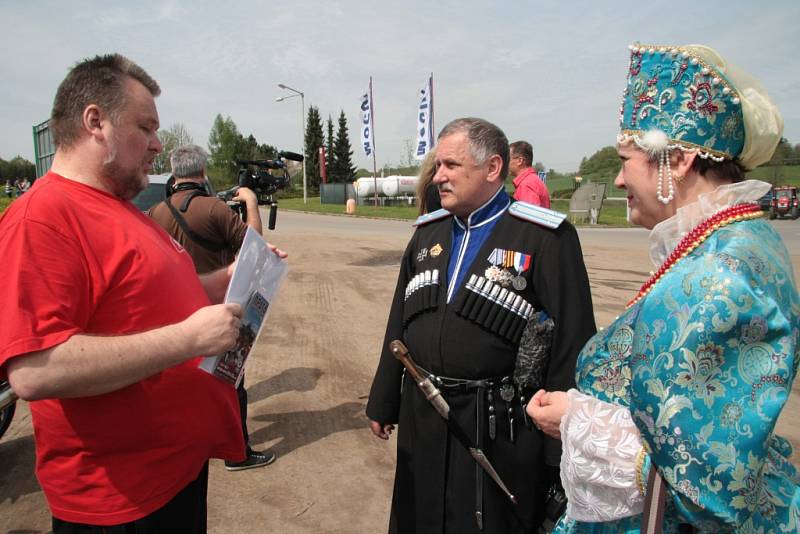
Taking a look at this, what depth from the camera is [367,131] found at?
27922mm

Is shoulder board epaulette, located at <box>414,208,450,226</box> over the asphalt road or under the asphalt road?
over

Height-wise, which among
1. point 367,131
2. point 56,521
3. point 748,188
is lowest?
point 56,521

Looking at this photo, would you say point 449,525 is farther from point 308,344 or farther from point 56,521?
point 308,344

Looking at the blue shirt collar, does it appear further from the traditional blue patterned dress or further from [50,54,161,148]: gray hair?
[50,54,161,148]: gray hair

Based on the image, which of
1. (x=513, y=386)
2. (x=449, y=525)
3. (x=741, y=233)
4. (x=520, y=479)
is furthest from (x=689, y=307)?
(x=449, y=525)

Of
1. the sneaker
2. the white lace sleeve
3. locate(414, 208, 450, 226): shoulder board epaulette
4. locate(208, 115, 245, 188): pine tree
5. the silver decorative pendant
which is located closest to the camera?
the white lace sleeve

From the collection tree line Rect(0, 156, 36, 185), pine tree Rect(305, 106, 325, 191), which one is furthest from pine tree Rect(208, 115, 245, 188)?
tree line Rect(0, 156, 36, 185)

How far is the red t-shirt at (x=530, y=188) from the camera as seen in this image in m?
5.56

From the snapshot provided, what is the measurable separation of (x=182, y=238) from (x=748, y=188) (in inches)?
129

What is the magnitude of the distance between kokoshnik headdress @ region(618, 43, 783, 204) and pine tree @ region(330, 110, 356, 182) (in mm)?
69002

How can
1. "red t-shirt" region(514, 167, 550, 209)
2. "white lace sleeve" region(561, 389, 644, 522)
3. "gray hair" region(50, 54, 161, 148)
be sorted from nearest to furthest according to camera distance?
"white lace sleeve" region(561, 389, 644, 522) → "gray hair" region(50, 54, 161, 148) → "red t-shirt" region(514, 167, 550, 209)

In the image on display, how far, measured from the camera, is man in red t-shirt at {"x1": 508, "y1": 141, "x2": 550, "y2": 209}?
558 centimetres

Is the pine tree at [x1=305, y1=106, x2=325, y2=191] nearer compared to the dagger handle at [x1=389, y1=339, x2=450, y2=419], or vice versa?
the dagger handle at [x1=389, y1=339, x2=450, y2=419]

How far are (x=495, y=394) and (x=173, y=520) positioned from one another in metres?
1.31
